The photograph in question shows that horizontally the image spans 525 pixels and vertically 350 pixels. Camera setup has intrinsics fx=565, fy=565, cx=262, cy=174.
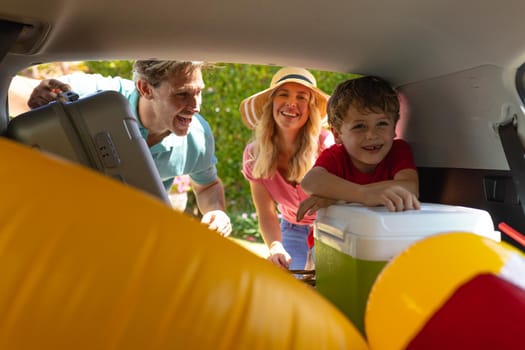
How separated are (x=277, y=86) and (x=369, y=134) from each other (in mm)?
776

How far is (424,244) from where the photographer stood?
107 cm

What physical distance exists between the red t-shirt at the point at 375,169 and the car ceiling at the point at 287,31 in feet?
0.95

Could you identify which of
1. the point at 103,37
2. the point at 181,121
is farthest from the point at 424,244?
the point at 181,121

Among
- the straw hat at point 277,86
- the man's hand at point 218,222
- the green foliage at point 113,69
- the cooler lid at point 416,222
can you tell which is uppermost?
the green foliage at point 113,69

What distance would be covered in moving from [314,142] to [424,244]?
5.70ft

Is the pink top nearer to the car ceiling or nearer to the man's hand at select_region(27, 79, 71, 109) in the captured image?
the car ceiling

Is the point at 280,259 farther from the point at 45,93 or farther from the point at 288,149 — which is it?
the point at 45,93

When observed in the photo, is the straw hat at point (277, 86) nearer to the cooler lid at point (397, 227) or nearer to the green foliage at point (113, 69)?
the cooler lid at point (397, 227)

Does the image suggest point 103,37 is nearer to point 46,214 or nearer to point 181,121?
point 181,121

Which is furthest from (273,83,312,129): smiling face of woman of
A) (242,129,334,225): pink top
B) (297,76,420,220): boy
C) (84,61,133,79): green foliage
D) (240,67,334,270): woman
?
(84,61,133,79): green foliage

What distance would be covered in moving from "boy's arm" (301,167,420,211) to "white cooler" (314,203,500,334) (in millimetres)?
42

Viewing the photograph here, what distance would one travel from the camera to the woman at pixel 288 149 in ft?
9.00

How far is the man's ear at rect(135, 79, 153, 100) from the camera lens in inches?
95.2

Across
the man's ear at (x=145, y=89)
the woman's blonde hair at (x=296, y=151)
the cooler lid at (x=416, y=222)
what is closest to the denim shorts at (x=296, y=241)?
the woman's blonde hair at (x=296, y=151)
